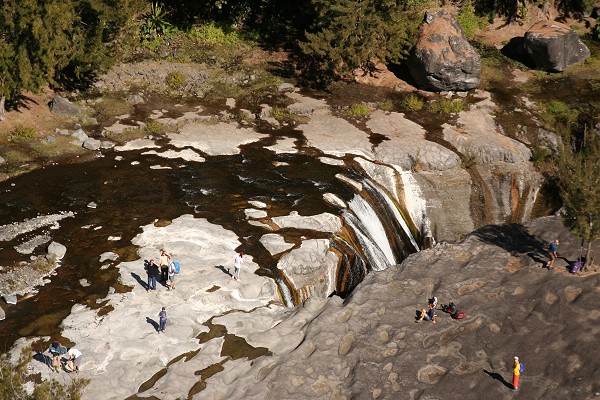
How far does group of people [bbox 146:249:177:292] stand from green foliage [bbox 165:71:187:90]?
70.4 ft

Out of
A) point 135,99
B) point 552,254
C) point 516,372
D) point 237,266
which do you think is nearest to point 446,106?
point 552,254

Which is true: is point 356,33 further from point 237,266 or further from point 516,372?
point 516,372

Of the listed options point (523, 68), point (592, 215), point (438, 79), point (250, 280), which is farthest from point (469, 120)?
point (250, 280)

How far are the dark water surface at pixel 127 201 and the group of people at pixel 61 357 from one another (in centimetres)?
193

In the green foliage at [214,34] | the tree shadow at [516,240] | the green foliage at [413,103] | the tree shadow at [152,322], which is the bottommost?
the tree shadow at [152,322]

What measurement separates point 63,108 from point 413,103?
78.2ft

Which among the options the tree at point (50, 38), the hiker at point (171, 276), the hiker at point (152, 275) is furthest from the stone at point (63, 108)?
the hiker at point (171, 276)

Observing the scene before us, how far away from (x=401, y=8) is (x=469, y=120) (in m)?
10.3

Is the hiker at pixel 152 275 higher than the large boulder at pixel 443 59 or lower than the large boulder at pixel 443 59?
lower

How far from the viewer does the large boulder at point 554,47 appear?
49.7 meters

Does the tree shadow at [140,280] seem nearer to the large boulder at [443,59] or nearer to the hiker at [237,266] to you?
the hiker at [237,266]

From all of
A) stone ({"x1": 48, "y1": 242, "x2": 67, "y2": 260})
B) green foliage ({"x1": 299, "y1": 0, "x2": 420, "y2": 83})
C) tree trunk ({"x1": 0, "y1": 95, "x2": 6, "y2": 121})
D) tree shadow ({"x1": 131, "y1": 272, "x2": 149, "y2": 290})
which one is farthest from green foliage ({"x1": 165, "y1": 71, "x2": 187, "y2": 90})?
tree shadow ({"x1": 131, "y1": 272, "x2": 149, "y2": 290})

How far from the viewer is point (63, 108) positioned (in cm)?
4209

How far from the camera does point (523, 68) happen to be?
168 ft
